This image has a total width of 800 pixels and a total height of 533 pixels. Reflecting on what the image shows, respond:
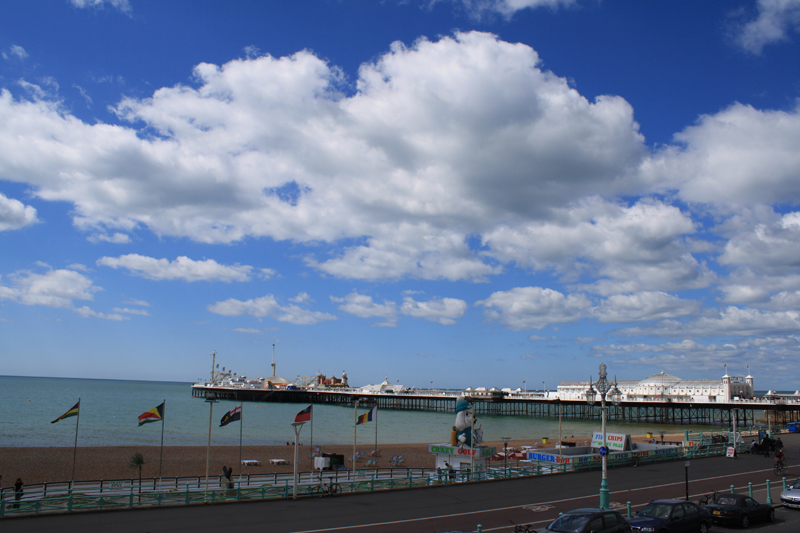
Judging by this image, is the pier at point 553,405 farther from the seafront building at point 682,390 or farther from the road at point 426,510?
the road at point 426,510

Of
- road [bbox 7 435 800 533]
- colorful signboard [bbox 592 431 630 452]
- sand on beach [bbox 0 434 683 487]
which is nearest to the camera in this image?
road [bbox 7 435 800 533]

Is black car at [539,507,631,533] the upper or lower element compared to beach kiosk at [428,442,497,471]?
upper

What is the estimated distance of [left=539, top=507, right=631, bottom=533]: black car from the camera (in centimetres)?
1341

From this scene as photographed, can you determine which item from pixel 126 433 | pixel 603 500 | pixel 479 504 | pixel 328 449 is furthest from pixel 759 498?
pixel 126 433

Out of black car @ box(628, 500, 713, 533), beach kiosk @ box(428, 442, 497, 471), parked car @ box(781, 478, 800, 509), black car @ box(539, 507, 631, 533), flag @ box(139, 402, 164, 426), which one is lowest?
beach kiosk @ box(428, 442, 497, 471)

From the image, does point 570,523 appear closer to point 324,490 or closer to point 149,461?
point 324,490

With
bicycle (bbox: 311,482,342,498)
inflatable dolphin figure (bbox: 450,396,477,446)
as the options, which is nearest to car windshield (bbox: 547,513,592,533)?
bicycle (bbox: 311,482,342,498)

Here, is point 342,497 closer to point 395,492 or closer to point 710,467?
point 395,492

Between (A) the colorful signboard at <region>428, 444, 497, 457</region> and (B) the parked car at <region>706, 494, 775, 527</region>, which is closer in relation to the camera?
(B) the parked car at <region>706, 494, 775, 527</region>

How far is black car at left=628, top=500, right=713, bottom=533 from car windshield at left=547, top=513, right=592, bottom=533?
2.96 m

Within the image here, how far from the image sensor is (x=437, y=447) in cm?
3378

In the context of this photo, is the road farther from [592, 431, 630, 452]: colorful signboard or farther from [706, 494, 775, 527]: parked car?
[592, 431, 630, 452]: colorful signboard

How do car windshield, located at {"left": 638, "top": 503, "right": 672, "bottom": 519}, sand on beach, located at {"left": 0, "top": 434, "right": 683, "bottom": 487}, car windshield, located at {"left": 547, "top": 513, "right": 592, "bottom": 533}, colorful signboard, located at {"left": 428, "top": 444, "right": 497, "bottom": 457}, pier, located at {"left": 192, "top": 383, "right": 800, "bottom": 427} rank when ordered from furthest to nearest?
1. pier, located at {"left": 192, "top": 383, "right": 800, "bottom": 427}
2. sand on beach, located at {"left": 0, "top": 434, "right": 683, "bottom": 487}
3. colorful signboard, located at {"left": 428, "top": 444, "right": 497, "bottom": 457}
4. car windshield, located at {"left": 638, "top": 503, "right": 672, "bottom": 519}
5. car windshield, located at {"left": 547, "top": 513, "right": 592, "bottom": 533}

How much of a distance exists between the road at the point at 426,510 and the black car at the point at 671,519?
91.5 inches
